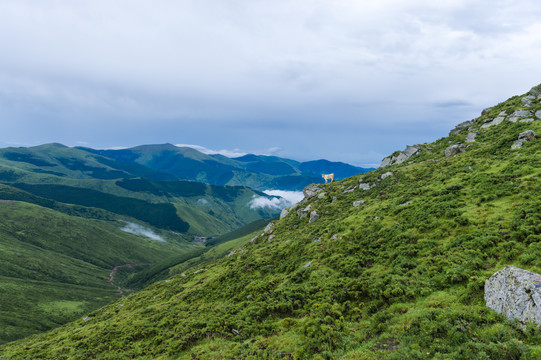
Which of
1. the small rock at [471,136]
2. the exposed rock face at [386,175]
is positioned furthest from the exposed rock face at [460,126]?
the exposed rock face at [386,175]

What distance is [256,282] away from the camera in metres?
37.2

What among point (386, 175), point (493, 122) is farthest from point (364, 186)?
point (493, 122)

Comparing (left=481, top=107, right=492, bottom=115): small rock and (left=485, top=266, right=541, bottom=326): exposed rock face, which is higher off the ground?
(left=481, top=107, right=492, bottom=115): small rock

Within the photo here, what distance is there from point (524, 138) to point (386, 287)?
150 feet

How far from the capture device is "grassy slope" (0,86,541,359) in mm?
17422

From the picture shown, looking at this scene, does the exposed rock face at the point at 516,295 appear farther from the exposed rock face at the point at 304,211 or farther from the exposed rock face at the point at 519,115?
the exposed rock face at the point at 519,115

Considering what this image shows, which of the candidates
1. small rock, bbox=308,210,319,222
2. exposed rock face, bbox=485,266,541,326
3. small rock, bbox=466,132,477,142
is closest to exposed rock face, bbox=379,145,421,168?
small rock, bbox=466,132,477,142

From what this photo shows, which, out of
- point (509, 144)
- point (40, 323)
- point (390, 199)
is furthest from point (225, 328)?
point (40, 323)

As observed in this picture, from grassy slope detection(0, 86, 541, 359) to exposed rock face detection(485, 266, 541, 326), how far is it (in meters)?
0.71

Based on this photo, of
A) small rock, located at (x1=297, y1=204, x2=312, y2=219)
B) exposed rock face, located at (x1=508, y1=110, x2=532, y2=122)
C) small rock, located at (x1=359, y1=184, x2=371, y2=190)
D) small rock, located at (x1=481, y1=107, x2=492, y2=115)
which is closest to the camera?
exposed rock face, located at (x1=508, y1=110, x2=532, y2=122)

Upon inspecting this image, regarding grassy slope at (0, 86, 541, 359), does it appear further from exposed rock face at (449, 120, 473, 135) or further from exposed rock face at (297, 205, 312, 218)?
exposed rock face at (449, 120, 473, 135)

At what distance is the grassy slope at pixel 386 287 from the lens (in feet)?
57.2

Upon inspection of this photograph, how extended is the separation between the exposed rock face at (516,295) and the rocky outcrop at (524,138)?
4168cm

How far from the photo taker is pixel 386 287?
24.4 metres
